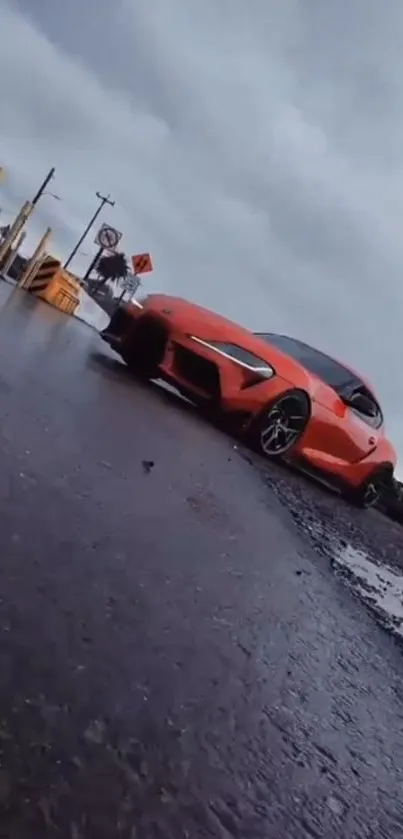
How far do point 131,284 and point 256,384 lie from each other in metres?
28.4

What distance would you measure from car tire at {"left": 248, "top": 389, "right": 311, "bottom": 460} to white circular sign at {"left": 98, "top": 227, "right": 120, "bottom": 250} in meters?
17.5

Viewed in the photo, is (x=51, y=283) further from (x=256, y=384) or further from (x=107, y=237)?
(x=256, y=384)

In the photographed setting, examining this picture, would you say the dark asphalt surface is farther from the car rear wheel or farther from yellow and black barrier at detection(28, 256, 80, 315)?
yellow and black barrier at detection(28, 256, 80, 315)

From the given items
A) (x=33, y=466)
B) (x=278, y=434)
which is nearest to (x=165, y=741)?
(x=33, y=466)

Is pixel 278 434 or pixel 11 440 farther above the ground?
pixel 278 434

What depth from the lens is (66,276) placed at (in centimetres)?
2492

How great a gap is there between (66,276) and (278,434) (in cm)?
1877

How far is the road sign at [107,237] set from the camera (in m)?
23.9

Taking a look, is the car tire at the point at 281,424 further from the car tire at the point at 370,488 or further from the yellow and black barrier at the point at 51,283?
the yellow and black barrier at the point at 51,283

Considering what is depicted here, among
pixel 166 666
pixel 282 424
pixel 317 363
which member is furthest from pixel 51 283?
pixel 166 666

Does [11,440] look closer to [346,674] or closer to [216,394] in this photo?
[346,674]

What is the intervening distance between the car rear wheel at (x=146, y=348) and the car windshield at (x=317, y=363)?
1.38m

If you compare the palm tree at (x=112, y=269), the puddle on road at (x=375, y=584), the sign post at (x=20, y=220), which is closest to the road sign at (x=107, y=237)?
the sign post at (x=20, y=220)

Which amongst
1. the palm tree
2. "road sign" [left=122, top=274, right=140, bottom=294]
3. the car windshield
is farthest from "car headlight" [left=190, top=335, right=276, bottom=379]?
the palm tree
